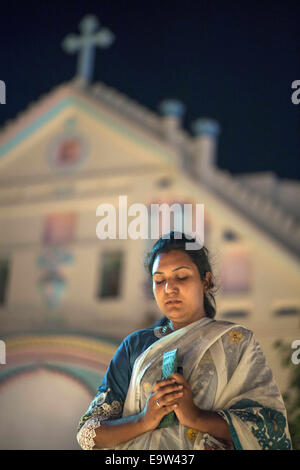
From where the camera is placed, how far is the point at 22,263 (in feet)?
35.9

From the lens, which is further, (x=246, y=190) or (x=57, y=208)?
(x=57, y=208)

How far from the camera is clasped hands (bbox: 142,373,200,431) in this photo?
278cm

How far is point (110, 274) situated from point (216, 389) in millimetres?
7705

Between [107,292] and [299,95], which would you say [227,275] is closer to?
[107,292]

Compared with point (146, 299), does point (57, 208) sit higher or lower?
higher

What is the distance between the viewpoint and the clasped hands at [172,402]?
2.78 meters

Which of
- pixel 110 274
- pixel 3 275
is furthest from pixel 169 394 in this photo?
pixel 3 275

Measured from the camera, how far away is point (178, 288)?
3.14 meters

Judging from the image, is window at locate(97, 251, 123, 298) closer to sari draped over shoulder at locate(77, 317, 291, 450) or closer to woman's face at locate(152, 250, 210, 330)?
woman's face at locate(152, 250, 210, 330)

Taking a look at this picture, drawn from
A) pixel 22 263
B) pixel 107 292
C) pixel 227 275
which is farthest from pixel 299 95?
pixel 22 263

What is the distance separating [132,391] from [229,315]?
637 centimetres

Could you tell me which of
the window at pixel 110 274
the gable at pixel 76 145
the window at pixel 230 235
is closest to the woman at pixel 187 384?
the window at pixel 230 235

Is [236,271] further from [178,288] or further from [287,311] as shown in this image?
[178,288]

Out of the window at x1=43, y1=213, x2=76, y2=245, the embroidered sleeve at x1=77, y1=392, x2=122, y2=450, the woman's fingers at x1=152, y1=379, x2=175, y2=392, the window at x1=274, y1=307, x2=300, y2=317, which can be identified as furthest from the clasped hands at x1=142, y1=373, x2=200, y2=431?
the window at x1=43, y1=213, x2=76, y2=245
